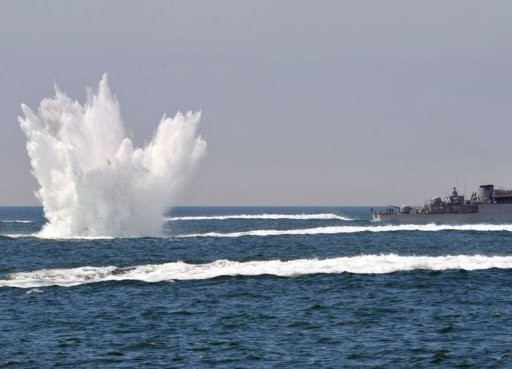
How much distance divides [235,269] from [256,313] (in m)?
17.1

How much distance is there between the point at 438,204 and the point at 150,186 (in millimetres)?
73264

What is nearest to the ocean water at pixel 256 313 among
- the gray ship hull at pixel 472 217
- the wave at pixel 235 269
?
the wave at pixel 235 269

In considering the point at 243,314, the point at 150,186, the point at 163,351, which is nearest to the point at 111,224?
the point at 150,186

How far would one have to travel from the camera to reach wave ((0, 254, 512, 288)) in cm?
5328

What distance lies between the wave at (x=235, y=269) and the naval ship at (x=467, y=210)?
87.8 m

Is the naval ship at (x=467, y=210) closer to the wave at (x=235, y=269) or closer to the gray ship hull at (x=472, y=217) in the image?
the gray ship hull at (x=472, y=217)

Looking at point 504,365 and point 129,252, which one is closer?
point 504,365

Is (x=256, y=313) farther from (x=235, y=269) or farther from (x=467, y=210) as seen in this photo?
(x=467, y=210)

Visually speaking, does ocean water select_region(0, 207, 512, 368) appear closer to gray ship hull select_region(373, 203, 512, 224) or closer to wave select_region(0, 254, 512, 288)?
wave select_region(0, 254, 512, 288)

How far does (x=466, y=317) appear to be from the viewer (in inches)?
1526

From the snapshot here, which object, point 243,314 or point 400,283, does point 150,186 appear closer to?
point 400,283

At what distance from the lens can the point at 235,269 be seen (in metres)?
57.7

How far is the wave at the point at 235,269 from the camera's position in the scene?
5328cm

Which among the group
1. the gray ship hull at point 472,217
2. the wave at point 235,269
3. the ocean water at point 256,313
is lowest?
the ocean water at point 256,313
